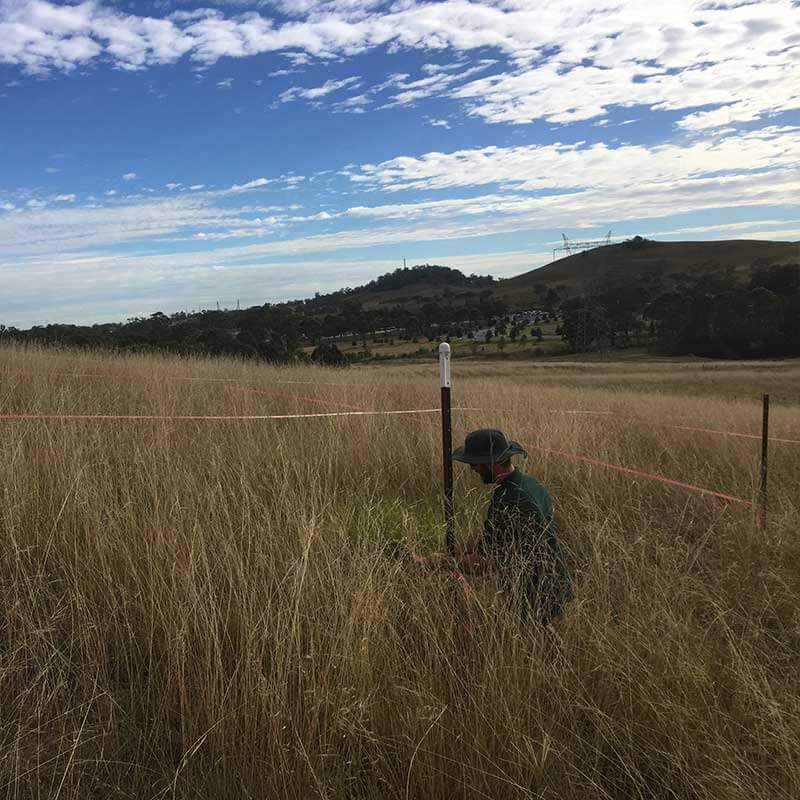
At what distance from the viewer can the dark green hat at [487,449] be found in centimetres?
333

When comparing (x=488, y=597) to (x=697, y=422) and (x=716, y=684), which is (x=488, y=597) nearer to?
(x=716, y=684)

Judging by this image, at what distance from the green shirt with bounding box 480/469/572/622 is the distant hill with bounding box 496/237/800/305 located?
5618 inches

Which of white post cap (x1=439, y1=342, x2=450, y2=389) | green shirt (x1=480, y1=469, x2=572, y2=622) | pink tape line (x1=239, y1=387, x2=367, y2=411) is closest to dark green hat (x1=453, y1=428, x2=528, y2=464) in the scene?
green shirt (x1=480, y1=469, x2=572, y2=622)

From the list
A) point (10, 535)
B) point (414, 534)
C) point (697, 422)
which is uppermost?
point (10, 535)

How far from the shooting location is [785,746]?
6.42 feet

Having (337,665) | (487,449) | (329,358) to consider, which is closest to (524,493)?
(487,449)

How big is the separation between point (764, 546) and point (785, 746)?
2390mm

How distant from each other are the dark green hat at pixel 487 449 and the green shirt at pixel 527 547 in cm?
11

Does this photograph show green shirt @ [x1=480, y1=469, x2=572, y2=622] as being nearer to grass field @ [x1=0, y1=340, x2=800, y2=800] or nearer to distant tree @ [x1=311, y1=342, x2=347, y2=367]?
grass field @ [x1=0, y1=340, x2=800, y2=800]

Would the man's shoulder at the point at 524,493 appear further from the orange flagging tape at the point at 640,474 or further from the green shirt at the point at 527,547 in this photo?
the orange flagging tape at the point at 640,474

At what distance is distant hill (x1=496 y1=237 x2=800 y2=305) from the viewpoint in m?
144

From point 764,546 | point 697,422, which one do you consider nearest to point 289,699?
point 764,546

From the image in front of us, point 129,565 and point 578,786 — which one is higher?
point 129,565

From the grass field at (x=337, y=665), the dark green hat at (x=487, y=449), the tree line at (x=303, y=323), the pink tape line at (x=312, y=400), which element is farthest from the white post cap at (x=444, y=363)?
the tree line at (x=303, y=323)
